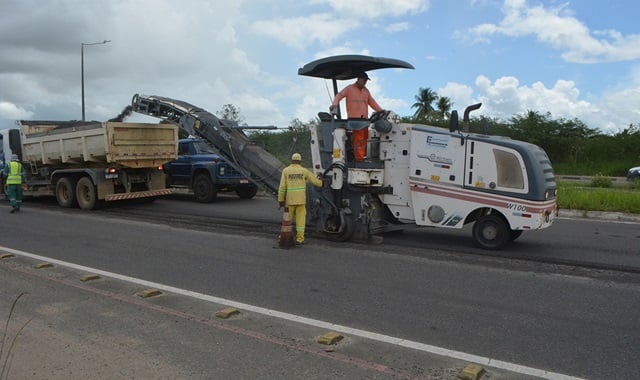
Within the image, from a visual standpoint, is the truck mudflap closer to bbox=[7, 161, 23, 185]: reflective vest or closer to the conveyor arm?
bbox=[7, 161, 23, 185]: reflective vest

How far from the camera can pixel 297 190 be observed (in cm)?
915

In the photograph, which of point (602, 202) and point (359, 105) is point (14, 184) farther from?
point (602, 202)

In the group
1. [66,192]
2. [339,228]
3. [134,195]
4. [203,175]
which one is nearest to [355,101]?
[339,228]

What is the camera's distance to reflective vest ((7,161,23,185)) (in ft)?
47.0

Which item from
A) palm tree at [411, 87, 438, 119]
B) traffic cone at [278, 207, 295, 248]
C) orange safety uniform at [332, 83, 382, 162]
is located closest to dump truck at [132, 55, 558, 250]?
orange safety uniform at [332, 83, 382, 162]

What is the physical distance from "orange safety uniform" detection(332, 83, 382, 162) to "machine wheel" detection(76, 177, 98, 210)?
769 cm

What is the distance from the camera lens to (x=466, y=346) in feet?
15.2

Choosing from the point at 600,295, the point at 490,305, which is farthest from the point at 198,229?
the point at 600,295

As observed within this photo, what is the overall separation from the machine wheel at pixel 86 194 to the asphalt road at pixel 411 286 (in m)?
2.82

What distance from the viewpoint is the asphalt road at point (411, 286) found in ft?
14.8

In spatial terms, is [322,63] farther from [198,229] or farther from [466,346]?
[466,346]

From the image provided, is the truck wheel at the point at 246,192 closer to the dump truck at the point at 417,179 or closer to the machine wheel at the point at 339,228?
the dump truck at the point at 417,179

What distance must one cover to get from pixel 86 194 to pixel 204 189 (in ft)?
10.4

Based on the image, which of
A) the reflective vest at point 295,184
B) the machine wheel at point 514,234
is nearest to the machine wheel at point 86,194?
the reflective vest at point 295,184
